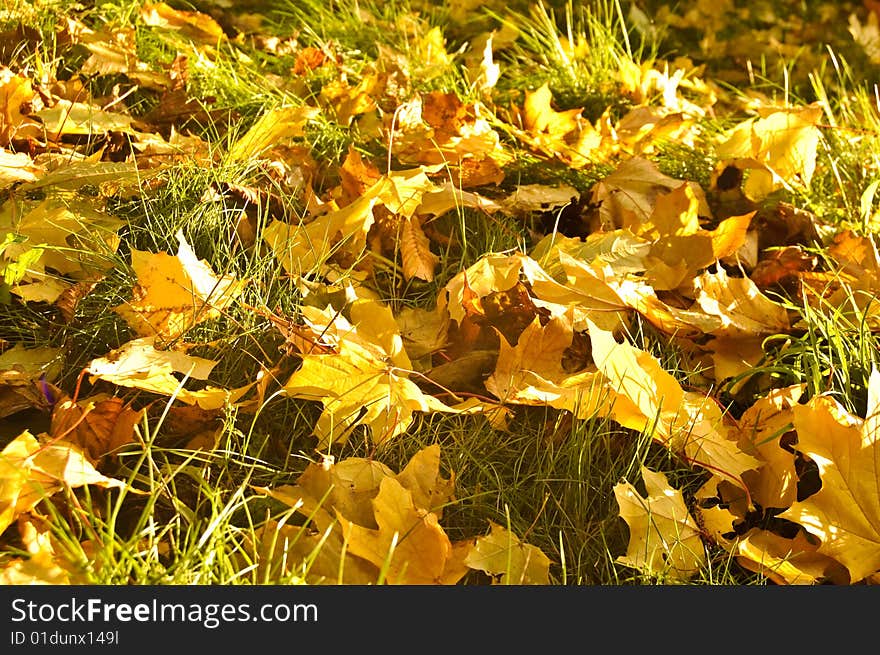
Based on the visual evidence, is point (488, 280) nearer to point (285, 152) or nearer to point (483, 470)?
point (483, 470)

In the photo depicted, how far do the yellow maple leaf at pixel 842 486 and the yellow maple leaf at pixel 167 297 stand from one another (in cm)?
87

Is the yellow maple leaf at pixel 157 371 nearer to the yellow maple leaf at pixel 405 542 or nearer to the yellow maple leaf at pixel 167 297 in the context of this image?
the yellow maple leaf at pixel 167 297

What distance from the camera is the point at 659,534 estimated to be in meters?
1.30

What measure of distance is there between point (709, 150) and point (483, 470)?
1329 mm

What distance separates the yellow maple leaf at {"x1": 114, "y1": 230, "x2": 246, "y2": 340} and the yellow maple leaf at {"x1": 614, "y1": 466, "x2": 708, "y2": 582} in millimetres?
679

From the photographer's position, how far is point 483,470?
4.65 feet

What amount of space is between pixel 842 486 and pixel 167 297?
1030 millimetres

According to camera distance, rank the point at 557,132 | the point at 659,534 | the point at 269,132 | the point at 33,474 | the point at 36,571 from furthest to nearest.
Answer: the point at 557,132 < the point at 269,132 < the point at 659,534 < the point at 33,474 < the point at 36,571

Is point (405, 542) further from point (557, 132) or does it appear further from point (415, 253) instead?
point (557, 132)

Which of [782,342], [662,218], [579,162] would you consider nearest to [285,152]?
[579,162]

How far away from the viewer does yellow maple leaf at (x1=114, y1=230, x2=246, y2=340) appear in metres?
1.46

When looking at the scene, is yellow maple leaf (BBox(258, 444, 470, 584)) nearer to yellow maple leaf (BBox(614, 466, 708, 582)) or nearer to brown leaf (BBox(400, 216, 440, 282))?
yellow maple leaf (BBox(614, 466, 708, 582))

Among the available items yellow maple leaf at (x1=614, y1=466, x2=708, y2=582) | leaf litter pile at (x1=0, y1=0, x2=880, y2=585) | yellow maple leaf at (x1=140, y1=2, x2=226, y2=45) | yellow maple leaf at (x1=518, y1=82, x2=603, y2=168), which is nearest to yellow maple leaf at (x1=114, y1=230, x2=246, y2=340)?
leaf litter pile at (x1=0, y1=0, x2=880, y2=585)

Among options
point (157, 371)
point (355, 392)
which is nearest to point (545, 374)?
point (355, 392)
